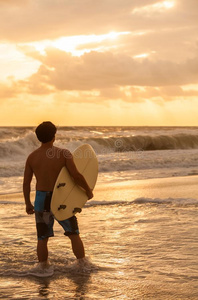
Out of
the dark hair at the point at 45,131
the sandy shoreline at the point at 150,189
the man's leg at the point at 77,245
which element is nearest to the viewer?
the dark hair at the point at 45,131

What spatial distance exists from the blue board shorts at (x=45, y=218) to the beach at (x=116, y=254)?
1.31ft

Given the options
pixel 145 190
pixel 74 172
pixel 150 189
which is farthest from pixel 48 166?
pixel 150 189

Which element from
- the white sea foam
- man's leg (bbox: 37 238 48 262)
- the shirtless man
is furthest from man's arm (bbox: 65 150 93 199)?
the white sea foam

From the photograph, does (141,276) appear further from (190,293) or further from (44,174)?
(44,174)

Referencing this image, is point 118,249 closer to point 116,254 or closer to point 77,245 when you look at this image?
point 116,254

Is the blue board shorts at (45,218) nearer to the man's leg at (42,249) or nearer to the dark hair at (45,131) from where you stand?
the man's leg at (42,249)

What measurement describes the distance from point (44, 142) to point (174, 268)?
175 centimetres

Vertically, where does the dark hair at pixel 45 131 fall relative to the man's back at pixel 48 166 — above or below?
above

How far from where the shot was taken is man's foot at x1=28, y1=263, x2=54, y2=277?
4316 mm

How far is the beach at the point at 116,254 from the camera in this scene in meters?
3.81

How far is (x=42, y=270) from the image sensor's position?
4391mm

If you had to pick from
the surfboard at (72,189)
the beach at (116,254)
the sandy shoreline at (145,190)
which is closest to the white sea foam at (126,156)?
the sandy shoreline at (145,190)

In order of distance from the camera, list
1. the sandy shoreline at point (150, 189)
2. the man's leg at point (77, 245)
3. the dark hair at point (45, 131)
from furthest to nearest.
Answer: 1. the sandy shoreline at point (150, 189)
2. the man's leg at point (77, 245)
3. the dark hair at point (45, 131)

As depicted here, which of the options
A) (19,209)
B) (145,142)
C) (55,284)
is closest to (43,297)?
(55,284)
